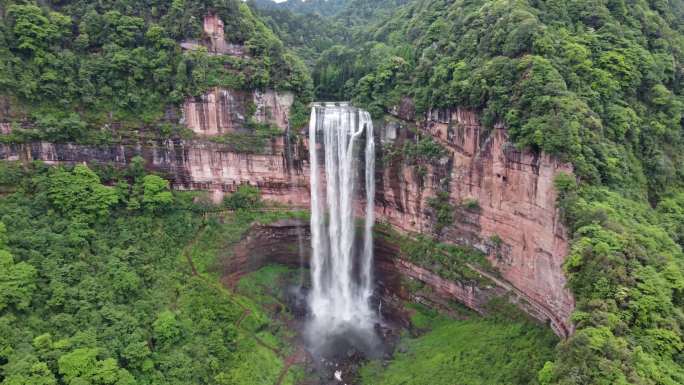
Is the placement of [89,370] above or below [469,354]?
above

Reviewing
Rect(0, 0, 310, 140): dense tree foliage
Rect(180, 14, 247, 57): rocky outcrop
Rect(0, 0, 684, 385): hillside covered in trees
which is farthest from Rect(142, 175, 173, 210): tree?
Rect(180, 14, 247, 57): rocky outcrop

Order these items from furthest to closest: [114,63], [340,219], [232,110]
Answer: [340,219]
[232,110]
[114,63]

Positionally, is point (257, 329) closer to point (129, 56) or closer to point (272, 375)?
point (272, 375)

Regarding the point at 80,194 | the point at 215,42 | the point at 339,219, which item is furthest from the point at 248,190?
the point at 215,42

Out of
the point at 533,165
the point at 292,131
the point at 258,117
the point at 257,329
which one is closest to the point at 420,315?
the point at 257,329

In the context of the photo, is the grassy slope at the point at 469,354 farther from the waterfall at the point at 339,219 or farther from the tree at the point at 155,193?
the tree at the point at 155,193

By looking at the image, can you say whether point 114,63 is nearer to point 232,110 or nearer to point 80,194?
point 232,110
